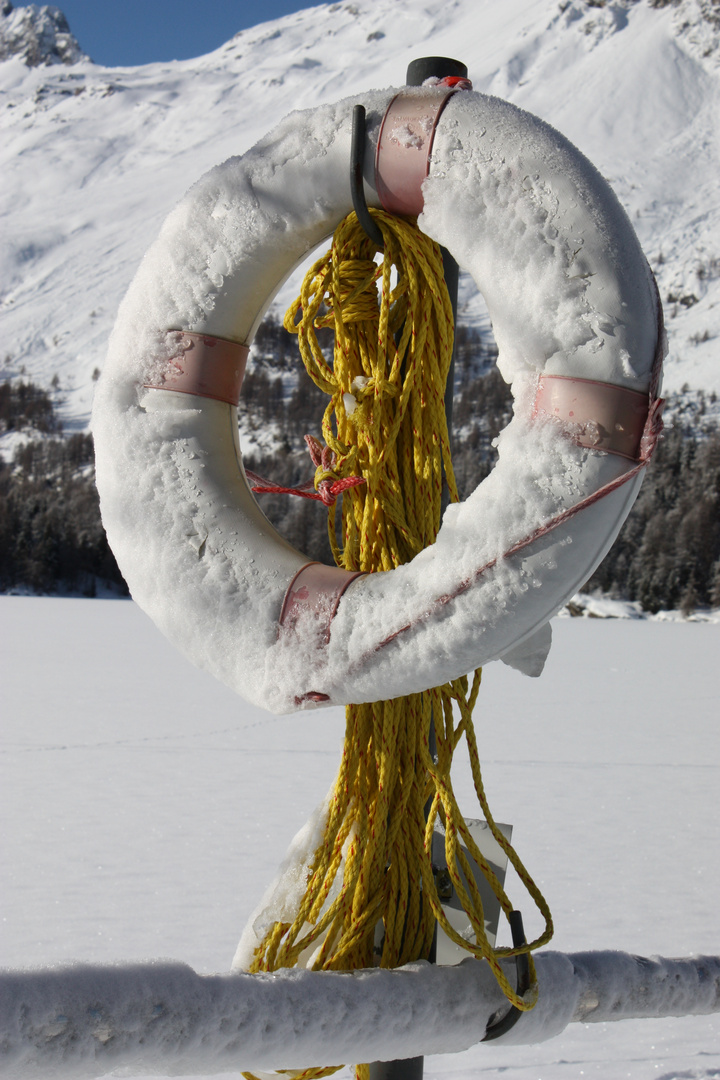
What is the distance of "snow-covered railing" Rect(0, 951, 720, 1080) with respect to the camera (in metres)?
0.72

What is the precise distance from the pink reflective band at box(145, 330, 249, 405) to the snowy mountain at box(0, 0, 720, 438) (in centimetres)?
5202

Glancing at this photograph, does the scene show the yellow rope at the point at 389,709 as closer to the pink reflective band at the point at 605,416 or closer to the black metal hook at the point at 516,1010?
the black metal hook at the point at 516,1010

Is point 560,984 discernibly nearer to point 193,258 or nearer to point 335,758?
point 193,258

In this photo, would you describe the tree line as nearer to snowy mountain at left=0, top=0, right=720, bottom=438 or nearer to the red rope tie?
snowy mountain at left=0, top=0, right=720, bottom=438

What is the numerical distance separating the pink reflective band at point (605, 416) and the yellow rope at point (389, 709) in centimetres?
21

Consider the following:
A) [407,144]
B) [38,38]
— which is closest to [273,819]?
[407,144]

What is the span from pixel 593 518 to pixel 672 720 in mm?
5410

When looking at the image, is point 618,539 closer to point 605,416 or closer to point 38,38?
point 605,416

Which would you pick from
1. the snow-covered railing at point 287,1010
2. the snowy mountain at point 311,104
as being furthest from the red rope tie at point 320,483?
the snowy mountain at point 311,104

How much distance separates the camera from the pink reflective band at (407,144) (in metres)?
1.00

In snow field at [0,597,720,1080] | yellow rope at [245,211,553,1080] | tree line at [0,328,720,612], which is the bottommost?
snow field at [0,597,720,1080]

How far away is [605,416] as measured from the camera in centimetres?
91

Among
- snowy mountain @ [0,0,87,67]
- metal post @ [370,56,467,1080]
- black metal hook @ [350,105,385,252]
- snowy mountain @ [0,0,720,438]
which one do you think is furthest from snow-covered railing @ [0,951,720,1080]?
snowy mountain @ [0,0,87,67]

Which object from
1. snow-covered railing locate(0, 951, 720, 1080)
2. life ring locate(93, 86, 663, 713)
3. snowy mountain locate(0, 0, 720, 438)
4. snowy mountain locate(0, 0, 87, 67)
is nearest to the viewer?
snow-covered railing locate(0, 951, 720, 1080)
